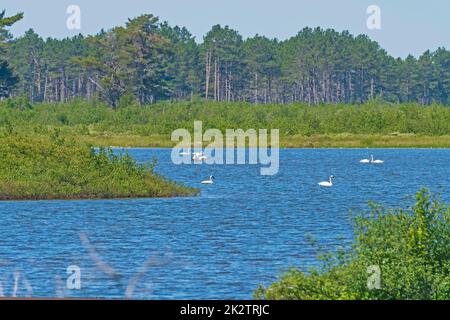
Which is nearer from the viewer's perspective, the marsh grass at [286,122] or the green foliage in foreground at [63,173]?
the green foliage in foreground at [63,173]

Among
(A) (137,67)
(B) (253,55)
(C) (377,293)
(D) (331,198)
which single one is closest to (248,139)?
(A) (137,67)

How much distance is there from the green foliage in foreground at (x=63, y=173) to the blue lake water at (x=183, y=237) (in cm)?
74

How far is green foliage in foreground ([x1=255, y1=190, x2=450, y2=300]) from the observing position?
1830cm

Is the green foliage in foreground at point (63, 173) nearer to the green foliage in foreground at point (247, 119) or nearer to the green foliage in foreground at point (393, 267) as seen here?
the green foliage in foreground at point (393, 267)

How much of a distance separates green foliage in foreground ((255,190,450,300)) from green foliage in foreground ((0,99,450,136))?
326 feet

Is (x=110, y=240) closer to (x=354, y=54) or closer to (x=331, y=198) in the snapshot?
(x=331, y=198)

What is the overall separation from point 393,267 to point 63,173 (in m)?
31.6

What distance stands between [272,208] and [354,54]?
459 ft

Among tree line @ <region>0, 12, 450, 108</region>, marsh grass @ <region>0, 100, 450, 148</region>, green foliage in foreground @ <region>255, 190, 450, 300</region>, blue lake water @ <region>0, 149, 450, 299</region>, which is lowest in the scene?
blue lake water @ <region>0, 149, 450, 299</region>

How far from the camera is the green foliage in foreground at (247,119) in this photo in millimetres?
121188

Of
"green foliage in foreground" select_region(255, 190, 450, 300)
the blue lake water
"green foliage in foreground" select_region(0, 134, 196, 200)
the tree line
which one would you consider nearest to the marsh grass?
the tree line

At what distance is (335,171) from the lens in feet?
295

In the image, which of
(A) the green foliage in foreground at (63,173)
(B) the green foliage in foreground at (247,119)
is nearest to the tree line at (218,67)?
(B) the green foliage in foreground at (247,119)

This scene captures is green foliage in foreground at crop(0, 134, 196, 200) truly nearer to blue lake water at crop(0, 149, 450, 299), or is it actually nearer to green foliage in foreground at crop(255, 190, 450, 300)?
blue lake water at crop(0, 149, 450, 299)
